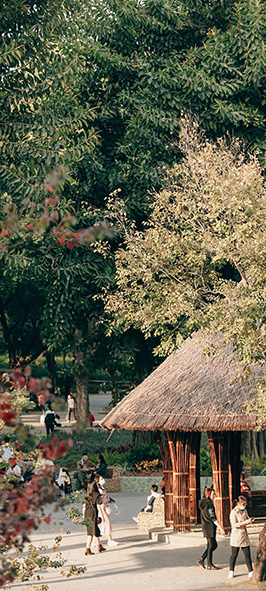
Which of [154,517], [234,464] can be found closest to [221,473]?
[234,464]

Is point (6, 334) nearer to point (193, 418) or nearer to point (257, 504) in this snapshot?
point (257, 504)

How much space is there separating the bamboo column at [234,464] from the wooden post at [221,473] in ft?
0.33

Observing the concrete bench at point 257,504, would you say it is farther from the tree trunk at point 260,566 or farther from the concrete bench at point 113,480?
the concrete bench at point 113,480

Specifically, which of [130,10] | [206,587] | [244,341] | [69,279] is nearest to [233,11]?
[130,10]

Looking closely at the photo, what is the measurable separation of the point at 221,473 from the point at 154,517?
2836mm

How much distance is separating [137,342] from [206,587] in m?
19.5

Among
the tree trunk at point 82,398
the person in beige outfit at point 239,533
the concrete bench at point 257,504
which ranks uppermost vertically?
the tree trunk at point 82,398

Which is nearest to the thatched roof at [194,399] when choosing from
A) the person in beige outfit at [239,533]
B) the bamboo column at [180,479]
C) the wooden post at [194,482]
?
the bamboo column at [180,479]

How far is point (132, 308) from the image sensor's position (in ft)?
83.0

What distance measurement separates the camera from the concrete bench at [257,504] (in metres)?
22.1

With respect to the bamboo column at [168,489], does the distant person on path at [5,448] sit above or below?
above

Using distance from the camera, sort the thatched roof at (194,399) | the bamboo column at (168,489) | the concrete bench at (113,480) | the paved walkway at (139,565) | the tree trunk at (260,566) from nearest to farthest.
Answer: the tree trunk at (260,566)
the paved walkway at (139,565)
the thatched roof at (194,399)
the bamboo column at (168,489)
the concrete bench at (113,480)

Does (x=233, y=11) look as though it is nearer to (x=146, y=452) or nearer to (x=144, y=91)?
(x=144, y=91)

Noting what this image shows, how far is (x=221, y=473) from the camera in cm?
2081
